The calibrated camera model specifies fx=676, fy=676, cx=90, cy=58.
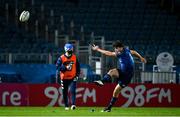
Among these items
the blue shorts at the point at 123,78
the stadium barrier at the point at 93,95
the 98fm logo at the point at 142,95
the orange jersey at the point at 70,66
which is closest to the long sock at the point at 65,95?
the orange jersey at the point at 70,66

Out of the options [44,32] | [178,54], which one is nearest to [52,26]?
[44,32]

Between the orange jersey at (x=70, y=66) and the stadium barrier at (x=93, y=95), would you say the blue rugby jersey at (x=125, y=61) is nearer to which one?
the orange jersey at (x=70, y=66)

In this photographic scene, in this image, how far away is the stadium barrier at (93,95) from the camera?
81.6ft

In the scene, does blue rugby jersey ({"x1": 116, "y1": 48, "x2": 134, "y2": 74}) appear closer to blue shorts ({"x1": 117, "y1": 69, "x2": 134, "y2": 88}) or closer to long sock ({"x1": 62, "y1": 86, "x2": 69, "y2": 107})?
blue shorts ({"x1": 117, "y1": 69, "x2": 134, "y2": 88})

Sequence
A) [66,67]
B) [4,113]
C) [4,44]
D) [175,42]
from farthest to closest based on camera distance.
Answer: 1. [175,42]
2. [4,44]
3. [66,67]
4. [4,113]

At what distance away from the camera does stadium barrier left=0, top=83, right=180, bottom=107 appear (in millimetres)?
24875

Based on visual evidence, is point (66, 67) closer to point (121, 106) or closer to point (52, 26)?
point (121, 106)

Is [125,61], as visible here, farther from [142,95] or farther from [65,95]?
[142,95]

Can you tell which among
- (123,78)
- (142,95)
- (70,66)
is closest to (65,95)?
(70,66)

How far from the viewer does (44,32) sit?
3656cm

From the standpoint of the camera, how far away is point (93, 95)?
25.4 metres

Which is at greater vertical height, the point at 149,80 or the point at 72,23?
the point at 72,23

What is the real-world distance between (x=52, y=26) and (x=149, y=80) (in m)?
11.2

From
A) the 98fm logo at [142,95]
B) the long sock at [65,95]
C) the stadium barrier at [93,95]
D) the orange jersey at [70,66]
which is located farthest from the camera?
the 98fm logo at [142,95]
